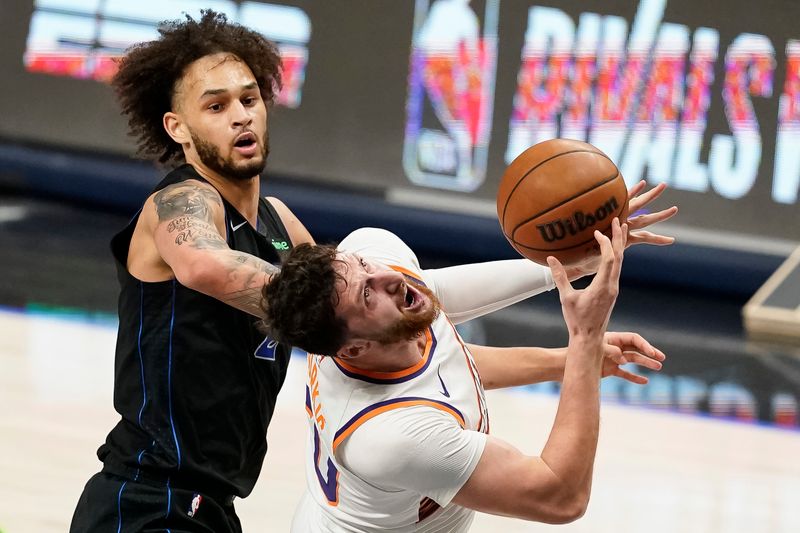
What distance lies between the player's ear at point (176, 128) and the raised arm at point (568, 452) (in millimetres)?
1216

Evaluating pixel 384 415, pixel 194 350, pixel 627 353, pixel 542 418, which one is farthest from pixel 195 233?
pixel 542 418

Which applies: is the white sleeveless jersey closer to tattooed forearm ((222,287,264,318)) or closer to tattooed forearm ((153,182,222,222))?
tattooed forearm ((222,287,264,318))

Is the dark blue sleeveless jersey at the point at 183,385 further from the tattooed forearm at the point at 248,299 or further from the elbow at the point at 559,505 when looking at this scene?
the elbow at the point at 559,505

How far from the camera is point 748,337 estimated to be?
768 centimetres

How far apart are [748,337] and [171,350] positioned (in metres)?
5.60

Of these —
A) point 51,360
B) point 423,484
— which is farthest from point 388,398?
point 51,360

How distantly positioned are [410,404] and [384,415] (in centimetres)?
7

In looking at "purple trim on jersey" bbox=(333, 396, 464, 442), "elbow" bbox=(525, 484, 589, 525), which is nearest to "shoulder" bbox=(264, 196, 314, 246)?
"purple trim on jersey" bbox=(333, 396, 464, 442)

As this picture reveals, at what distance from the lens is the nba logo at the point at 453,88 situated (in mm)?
8828

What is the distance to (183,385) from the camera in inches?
117

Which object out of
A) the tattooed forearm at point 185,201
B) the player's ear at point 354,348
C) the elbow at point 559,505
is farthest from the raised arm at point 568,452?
the tattooed forearm at point 185,201

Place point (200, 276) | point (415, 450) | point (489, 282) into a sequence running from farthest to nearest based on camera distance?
point (489, 282) < point (200, 276) < point (415, 450)

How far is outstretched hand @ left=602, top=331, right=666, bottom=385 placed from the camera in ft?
10.6

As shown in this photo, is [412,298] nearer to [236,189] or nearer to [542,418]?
[236,189]
